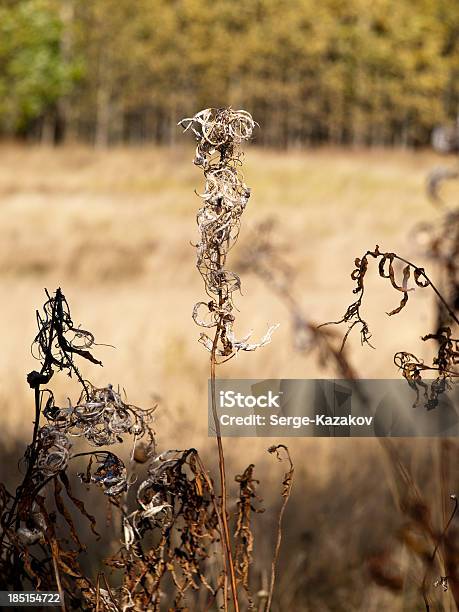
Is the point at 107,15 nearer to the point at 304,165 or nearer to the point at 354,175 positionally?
the point at 304,165

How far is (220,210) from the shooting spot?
783 millimetres

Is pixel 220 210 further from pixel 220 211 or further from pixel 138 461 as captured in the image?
pixel 138 461

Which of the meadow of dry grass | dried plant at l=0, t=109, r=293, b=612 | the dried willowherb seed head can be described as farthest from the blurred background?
the dried willowherb seed head

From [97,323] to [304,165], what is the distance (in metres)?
23.2

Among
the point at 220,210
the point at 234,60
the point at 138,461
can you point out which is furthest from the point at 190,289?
the point at 234,60

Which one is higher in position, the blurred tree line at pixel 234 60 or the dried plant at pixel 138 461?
the blurred tree line at pixel 234 60

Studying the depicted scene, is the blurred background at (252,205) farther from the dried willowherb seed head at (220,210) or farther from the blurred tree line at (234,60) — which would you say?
the dried willowherb seed head at (220,210)

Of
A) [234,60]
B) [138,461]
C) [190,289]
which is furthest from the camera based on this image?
[234,60]

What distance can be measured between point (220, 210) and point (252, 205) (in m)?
19.5

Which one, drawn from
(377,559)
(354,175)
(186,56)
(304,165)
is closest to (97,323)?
(377,559)

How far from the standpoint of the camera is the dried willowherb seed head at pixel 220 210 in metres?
0.78

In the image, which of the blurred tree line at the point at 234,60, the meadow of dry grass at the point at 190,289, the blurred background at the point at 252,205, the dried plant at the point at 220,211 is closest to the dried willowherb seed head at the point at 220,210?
the dried plant at the point at 220,211

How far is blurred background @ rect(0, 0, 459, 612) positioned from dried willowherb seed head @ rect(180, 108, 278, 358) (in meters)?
0.42

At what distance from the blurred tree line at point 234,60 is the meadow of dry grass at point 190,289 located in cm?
738
